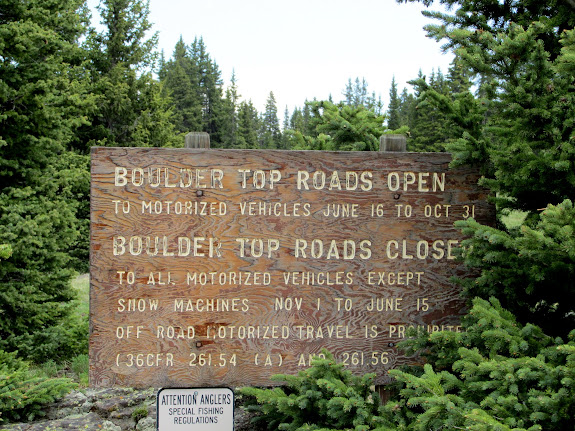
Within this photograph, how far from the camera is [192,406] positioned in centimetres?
333

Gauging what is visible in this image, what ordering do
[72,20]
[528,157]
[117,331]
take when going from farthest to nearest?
1. [72,20]
2. [117,331]
3. [528,157]

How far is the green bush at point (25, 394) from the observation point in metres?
5.55

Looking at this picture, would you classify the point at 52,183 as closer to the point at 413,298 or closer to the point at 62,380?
the point at 62,380

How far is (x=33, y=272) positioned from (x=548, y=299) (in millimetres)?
8028

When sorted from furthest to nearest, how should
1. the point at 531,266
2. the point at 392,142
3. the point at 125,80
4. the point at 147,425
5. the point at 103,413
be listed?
the point at 125,80 → the point at 103,413 → the point at 147,425 → the point at 392,142 → the point at 531,266

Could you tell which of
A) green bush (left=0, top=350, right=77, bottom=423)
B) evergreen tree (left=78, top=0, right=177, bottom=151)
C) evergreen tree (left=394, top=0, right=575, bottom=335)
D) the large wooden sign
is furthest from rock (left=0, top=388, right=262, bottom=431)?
evergreen tree (left=78, top=0, right=177, bottom=151)

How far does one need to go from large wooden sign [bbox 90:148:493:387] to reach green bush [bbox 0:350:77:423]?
3007mm

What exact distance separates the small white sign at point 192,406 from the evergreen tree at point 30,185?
5.70m

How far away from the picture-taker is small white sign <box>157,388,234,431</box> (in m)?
3.32

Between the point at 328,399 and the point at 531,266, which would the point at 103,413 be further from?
the point at 531,266

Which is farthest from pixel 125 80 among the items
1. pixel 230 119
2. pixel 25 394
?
pixel 230 119

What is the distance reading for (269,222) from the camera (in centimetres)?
332

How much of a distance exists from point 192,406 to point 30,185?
702 cm

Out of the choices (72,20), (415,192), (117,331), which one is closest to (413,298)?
(415,192)
